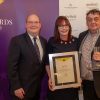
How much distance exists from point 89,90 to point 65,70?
0.33m

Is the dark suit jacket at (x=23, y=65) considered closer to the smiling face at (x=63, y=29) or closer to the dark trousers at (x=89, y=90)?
the smiling face at (x=63, y=29)

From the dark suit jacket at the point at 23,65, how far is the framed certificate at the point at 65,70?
153 millimetres

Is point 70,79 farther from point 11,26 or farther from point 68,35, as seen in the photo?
point 11,26

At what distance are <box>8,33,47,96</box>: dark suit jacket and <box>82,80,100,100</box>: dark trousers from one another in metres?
0.49

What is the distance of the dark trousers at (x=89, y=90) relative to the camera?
2.55 metres

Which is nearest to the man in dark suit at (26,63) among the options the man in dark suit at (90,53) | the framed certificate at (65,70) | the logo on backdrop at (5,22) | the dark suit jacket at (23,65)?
the dark suit jacket at (23,65)

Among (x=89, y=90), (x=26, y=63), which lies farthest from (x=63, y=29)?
(x=89, y=90)

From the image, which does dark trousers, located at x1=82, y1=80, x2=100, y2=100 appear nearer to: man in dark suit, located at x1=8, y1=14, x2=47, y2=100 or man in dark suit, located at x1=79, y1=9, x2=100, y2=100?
man in dark suit, located at x1=79, y1=9, x2=100, y2=100

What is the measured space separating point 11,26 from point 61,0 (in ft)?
2.27

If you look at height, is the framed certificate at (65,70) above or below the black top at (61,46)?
below

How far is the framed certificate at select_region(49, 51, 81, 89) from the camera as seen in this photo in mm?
2520

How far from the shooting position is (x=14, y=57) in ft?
8.05

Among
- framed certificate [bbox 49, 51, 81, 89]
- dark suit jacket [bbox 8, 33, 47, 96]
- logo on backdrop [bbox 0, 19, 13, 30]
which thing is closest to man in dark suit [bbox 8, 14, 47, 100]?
dark suit jacket [bbox 8, 33, 47, 96]

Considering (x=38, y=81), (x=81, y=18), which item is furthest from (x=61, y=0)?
(x=38, y=81)
